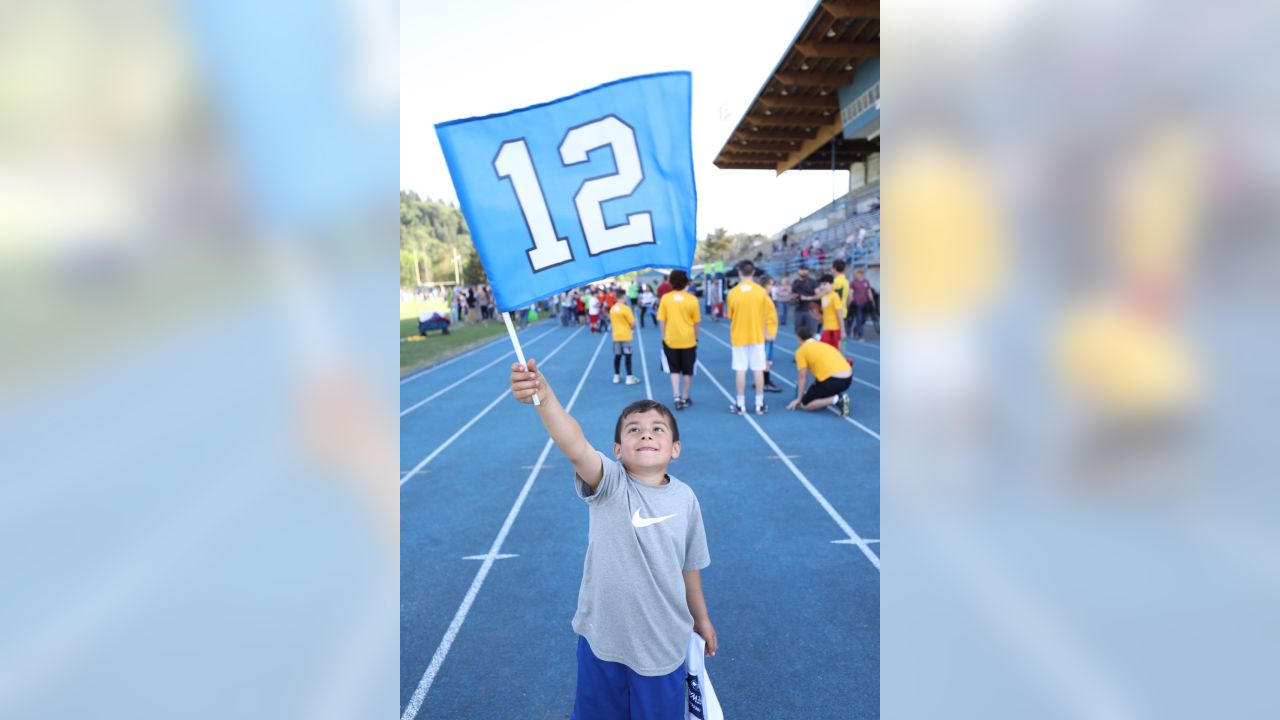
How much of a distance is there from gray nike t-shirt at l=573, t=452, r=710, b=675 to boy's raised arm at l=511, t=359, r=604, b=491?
→ 5cm

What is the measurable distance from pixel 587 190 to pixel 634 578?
4.20 feet

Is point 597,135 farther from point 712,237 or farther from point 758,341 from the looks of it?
point 712,237

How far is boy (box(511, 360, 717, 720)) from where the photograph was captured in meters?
1.92

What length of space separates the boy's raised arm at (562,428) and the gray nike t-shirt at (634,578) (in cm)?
5

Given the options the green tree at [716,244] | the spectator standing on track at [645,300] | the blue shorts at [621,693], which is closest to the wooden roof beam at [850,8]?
the spectator standing on track at [645,300]

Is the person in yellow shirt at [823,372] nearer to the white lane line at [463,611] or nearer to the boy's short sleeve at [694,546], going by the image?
the white lane line at [463,611]

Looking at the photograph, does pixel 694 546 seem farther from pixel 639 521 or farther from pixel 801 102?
pixel 801 102

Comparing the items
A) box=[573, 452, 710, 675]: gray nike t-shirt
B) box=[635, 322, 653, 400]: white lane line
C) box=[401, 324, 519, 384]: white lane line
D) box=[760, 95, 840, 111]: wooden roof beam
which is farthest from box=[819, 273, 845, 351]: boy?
box=[760, 95, 840, 111]: wooden roof beam

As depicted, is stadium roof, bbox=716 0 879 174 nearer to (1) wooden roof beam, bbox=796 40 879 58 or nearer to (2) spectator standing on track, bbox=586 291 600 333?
(1) wooden roof beam, bbox=796 40 879 58

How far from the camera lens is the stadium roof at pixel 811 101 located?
68.0 feet
